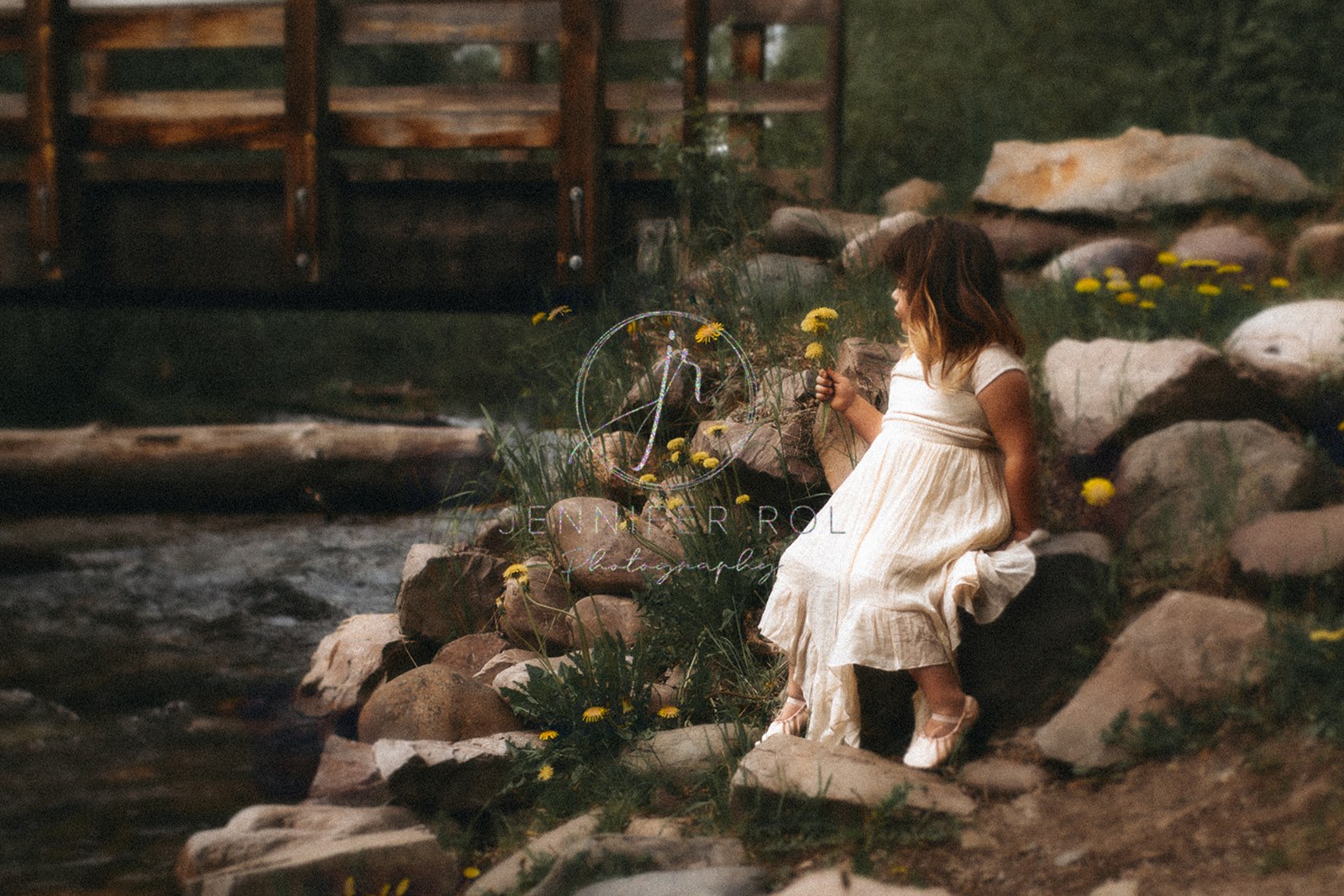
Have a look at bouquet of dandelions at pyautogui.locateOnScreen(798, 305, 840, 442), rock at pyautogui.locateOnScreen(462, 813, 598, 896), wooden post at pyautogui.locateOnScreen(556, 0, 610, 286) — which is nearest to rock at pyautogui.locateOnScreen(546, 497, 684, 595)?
bouquet of dandelions at pyautogui.locateOnScreen(798, 305, 840, 442)

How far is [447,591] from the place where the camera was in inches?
177

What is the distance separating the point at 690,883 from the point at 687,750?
0.76m

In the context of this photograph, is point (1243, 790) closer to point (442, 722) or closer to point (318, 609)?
point (442, 722)

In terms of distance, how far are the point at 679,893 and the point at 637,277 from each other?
3.66 meters

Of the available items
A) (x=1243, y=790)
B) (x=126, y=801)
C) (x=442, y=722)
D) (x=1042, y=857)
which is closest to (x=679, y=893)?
(x=1042, y=857)

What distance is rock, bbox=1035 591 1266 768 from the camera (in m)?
2.72

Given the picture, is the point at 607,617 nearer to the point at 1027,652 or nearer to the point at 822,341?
the point at 822,341

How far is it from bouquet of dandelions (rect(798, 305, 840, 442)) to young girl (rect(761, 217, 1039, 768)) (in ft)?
0.96

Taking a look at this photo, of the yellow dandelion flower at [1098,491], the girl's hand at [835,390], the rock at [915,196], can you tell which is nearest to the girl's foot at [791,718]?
the girl's hand at [835,390]

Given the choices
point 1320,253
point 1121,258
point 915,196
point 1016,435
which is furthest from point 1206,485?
point 915,196

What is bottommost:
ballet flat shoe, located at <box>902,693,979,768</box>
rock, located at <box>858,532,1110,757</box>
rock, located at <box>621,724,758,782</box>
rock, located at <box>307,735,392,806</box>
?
rock, located at <box>307,735,392,806</box>

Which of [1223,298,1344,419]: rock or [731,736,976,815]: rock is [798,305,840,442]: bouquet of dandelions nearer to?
[731,736,976,815]: rock

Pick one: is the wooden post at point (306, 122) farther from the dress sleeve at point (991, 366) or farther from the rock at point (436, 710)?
the dress sleeve at point (991, 366)

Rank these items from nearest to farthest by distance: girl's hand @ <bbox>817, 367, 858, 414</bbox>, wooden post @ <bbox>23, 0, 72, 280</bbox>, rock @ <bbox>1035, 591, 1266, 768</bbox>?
rock @ <bbox>1035, 591, 1266, 768</bbox>
girl's hand @ <bbox>817, 367, 858, 414</bbox>
wooden post @ <bbox>23, 0, 72, 280</bbox>
